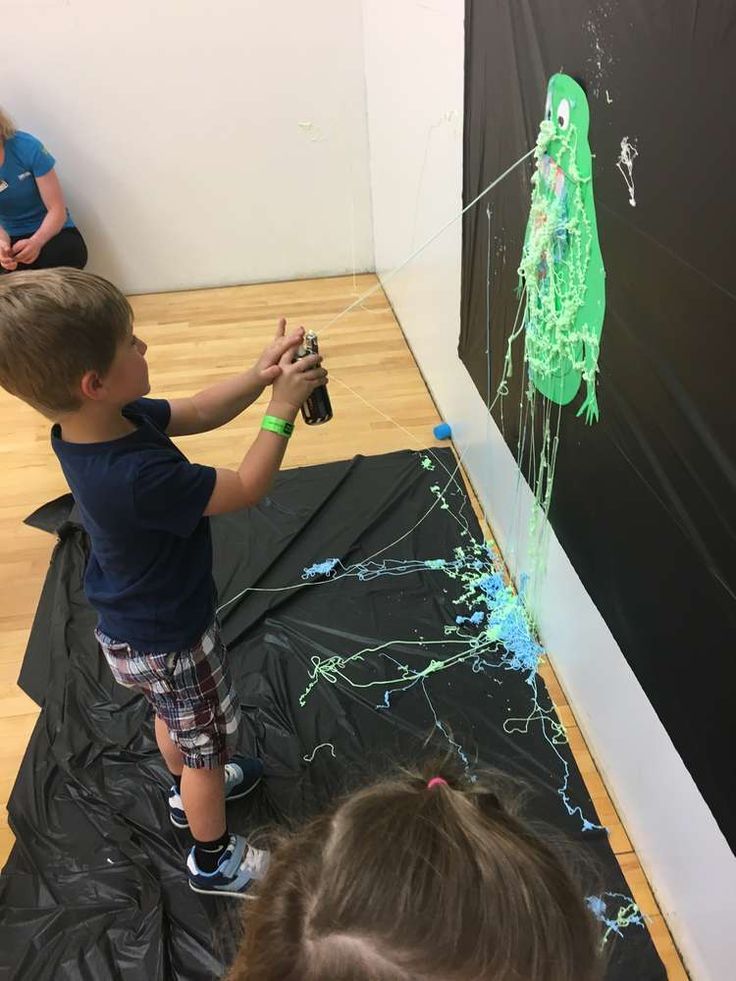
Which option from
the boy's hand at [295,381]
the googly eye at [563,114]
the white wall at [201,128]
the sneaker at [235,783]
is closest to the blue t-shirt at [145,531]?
the boy's hand at [295,381]

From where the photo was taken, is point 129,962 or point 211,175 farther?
point 211,175

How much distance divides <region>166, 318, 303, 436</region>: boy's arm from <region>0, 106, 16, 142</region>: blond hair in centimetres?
232

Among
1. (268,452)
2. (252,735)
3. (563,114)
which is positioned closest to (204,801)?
(252,735)

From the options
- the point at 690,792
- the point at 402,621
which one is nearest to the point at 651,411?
the point at 690,792

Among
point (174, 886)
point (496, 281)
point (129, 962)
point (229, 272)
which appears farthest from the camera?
point (229, 272)

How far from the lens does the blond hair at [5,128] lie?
282cm

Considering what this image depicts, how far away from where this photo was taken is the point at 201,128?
327cm

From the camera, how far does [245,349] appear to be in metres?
3.11

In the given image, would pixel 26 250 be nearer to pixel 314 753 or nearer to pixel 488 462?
pixel 488 462

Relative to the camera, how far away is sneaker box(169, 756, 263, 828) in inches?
55.0

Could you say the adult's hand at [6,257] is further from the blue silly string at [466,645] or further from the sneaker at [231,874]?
the sneaker at [231,874]

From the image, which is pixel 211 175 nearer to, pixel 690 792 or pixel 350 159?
pixel 350 159

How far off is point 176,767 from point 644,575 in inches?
36.1

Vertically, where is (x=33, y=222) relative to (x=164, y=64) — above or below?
below
